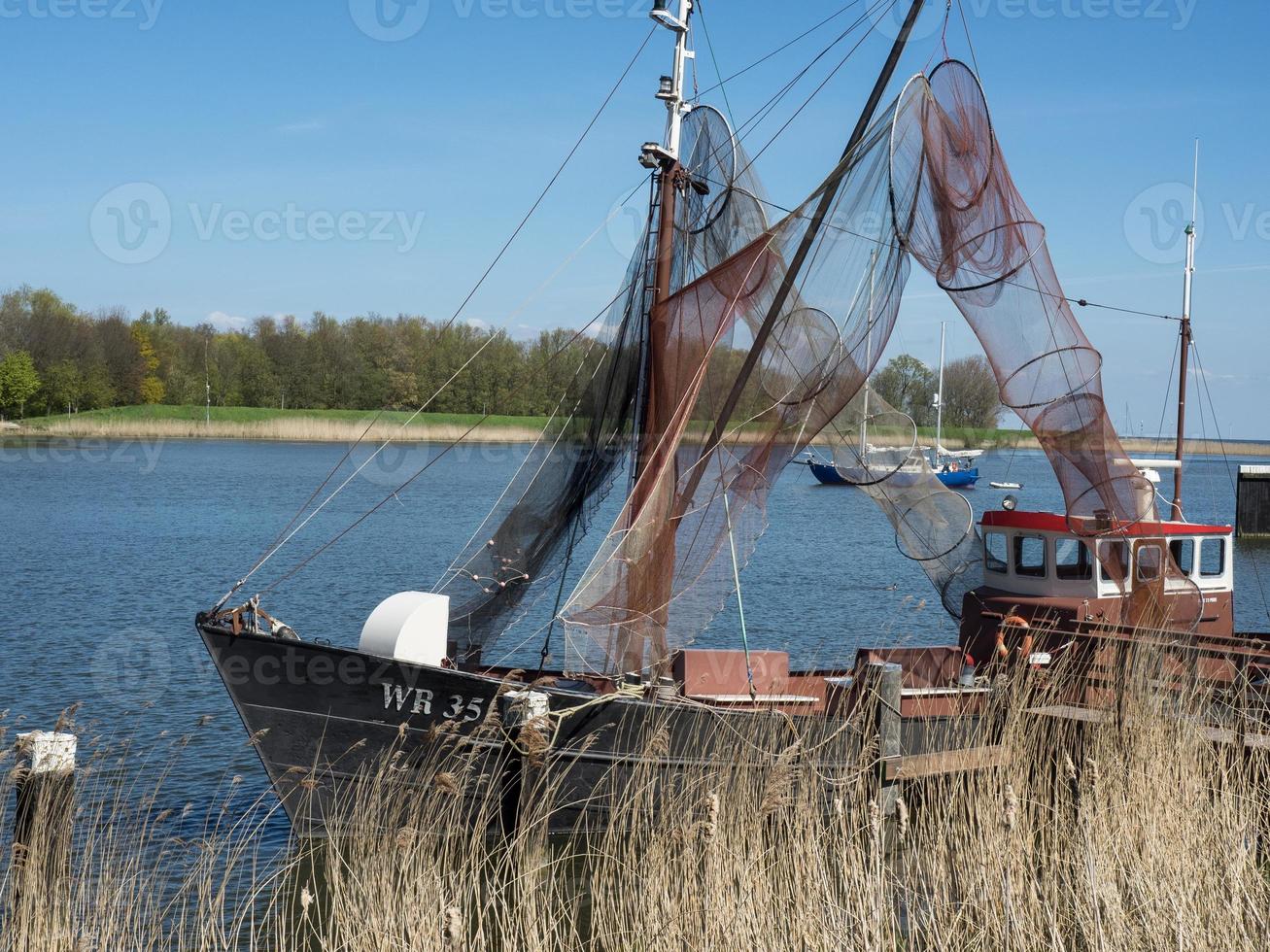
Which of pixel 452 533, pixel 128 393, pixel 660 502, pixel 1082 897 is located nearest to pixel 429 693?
pixel 660 502

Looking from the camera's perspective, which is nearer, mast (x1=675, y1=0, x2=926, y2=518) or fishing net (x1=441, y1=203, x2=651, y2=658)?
mast (x1=675, y1=0, x2=926, y2=518)

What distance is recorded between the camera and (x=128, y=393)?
287 feet

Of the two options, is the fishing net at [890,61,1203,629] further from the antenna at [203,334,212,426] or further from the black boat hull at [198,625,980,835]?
the antenna at [203,334,212,426]

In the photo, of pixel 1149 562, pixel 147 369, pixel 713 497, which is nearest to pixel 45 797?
pixel 713 497

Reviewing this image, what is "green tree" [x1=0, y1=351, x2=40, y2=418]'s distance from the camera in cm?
8225

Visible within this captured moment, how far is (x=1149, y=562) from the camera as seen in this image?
12.9 m

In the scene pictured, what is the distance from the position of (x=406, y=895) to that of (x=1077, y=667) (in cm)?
767

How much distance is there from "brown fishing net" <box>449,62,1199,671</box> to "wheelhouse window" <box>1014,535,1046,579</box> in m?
0.97

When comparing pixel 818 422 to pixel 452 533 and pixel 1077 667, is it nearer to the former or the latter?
pixel 1077 667

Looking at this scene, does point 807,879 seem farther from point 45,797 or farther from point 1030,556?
point 1030,556

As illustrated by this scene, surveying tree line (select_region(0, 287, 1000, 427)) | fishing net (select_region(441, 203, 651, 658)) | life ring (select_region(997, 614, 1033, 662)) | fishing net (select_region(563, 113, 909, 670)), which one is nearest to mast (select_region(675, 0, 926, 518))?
fishing net (select_region(563, 113, 909, 670))

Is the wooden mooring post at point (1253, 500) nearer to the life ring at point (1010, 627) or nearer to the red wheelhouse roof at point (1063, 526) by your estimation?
the red wheelhouse roof at point (1063, 526)

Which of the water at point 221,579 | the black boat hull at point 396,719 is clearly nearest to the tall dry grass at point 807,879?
the black boat hull at point 396,719

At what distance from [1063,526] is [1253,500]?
3731 centimetres
